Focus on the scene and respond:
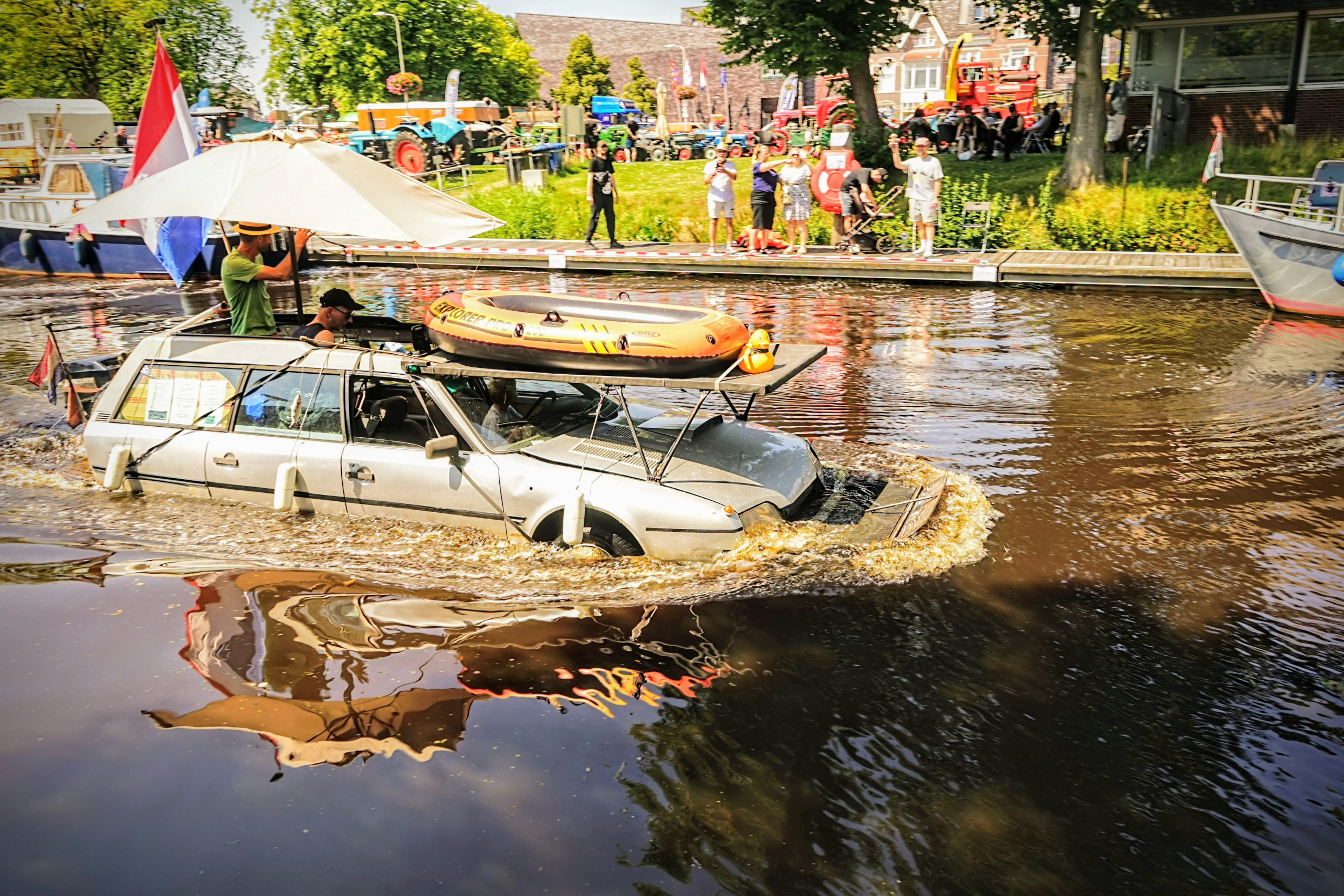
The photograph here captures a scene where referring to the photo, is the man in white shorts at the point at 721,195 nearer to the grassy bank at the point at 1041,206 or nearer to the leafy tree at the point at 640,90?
the grassy bank at the point at 1041,206

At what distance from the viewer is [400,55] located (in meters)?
42.8

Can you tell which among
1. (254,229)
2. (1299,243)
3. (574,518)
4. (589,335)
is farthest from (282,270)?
(1299,243)

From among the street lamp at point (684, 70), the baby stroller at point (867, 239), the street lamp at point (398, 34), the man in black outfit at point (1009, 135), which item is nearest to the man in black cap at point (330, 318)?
the baby stroller at point (867, 239)

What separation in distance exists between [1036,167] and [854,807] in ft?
69.9

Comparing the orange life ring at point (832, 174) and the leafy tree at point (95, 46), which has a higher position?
the leafy tree at point (95, 46)

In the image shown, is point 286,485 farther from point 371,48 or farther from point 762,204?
point 371,48

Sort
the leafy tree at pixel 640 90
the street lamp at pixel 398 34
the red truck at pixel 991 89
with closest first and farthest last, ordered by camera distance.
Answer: the red truck at pixel 991 89 → the street lamp at pixel 398 34 → the leafy tree at pixel 640 90

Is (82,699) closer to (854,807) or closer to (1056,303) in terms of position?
(854,807)

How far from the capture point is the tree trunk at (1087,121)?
778 inches

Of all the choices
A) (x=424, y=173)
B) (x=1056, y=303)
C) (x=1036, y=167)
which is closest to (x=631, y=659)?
(x=1056, y=303)

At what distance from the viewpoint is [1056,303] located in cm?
1594

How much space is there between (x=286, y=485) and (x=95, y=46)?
1580 inches

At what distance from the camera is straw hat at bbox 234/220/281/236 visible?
27.6 feet

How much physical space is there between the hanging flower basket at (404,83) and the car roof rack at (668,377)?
39384mm
